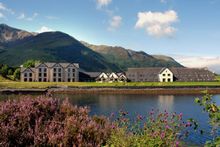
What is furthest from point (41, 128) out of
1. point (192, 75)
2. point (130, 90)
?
point (192, 75)

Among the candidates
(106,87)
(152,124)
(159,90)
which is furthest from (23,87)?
(152,124)

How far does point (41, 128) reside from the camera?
8.00m

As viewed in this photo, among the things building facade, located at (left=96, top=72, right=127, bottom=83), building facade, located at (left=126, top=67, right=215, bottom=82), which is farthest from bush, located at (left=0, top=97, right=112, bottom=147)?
building facade, located at (left=126, top=67, right=215, bottom=82)

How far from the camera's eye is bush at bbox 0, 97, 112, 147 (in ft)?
23.9

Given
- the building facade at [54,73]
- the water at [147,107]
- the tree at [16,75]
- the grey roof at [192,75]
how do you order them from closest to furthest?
1. the water at [147,107]
2. the tree at [16,75]
3. the building facade at [54,73]
4. the grey roof at [192,75]

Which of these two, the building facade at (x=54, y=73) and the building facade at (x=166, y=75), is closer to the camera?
the building facade at (x=54, y=73)

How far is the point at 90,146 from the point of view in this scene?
7.22 meters

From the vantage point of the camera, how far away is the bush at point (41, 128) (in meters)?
7.27

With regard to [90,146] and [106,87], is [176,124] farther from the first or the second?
[106,87]

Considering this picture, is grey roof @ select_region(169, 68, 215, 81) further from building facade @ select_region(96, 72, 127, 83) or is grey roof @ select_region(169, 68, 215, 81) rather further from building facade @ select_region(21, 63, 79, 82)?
building facade @ select_region(21, 63, 79, 82)

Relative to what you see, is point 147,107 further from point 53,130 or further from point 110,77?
point 110,77

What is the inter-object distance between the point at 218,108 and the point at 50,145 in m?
4.72

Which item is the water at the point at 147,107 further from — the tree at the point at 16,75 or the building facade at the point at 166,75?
the tree at the point at 16,75

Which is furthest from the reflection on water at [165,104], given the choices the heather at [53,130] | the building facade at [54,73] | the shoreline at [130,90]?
the building facade at [54,73]
